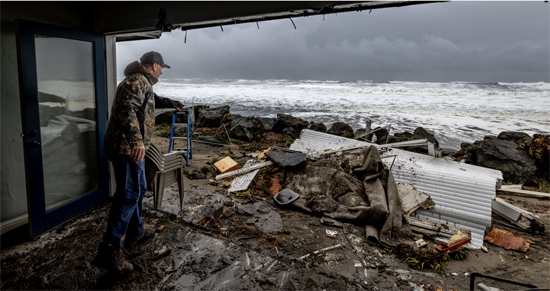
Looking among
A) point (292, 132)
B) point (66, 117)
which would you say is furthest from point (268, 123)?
point (66, 117)

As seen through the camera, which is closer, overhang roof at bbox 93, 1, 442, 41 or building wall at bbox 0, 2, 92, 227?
building wall at bbox 0, 2, 92, 227

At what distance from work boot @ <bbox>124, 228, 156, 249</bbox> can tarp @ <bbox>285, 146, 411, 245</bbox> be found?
7.42 feet

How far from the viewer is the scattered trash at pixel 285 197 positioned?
4.86 meters

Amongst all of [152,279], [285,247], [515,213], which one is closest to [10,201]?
[152,279]

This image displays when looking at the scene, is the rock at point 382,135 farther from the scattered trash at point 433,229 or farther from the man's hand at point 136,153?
the man's hand at point 136,153

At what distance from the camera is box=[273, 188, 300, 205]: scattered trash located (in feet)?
16.0

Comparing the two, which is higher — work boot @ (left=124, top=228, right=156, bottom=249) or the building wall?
the building wall

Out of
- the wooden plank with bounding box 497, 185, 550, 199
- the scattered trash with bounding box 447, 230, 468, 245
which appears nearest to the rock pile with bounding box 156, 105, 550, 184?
the wooden plank with bounding box 497, 185, 550, 199

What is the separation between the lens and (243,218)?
172 inches

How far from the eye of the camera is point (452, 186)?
498 cm

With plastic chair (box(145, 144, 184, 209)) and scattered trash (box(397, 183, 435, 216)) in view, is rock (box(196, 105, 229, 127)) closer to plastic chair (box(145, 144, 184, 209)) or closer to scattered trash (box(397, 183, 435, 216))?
plastic chair (box(145, 144, 184, 209))

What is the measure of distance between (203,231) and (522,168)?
765cm

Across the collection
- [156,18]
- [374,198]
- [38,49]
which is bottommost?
[374,198]

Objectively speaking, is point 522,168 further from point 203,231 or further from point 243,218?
point 203,231
